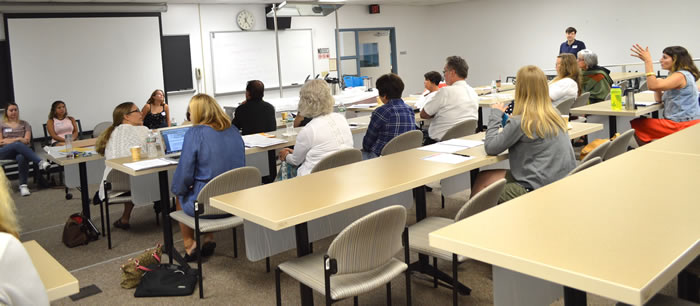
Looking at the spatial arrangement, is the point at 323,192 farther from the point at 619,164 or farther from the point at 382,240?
the point at 619,164

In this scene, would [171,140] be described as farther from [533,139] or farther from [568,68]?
[568,68]

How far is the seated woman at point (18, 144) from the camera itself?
6.84 meters

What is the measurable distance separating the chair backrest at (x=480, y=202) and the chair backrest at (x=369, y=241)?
0.84 ft

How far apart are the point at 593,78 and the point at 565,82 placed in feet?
2.93

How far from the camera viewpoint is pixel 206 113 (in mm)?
3615

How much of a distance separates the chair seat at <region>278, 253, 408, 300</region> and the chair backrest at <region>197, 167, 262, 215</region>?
3.00 ft

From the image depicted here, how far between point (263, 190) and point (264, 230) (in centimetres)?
25

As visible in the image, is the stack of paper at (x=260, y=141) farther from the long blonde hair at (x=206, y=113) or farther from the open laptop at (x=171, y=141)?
the long blonde hair at (x=206, y=113)

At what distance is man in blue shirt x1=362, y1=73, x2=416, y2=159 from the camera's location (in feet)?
14.7

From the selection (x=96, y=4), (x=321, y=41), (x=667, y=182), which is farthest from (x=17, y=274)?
(x=321, y=41)

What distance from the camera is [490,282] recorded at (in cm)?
332

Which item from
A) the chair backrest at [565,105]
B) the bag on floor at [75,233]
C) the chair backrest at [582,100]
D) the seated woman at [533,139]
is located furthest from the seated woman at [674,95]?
the bag on floor at [75,233]

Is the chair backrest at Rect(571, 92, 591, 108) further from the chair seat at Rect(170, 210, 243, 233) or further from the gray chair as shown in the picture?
the chair seat at Rect(170, 210, 243, 233)

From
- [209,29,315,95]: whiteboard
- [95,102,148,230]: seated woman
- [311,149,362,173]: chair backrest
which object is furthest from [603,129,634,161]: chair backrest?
[209,29,315,95]: whiteboard
